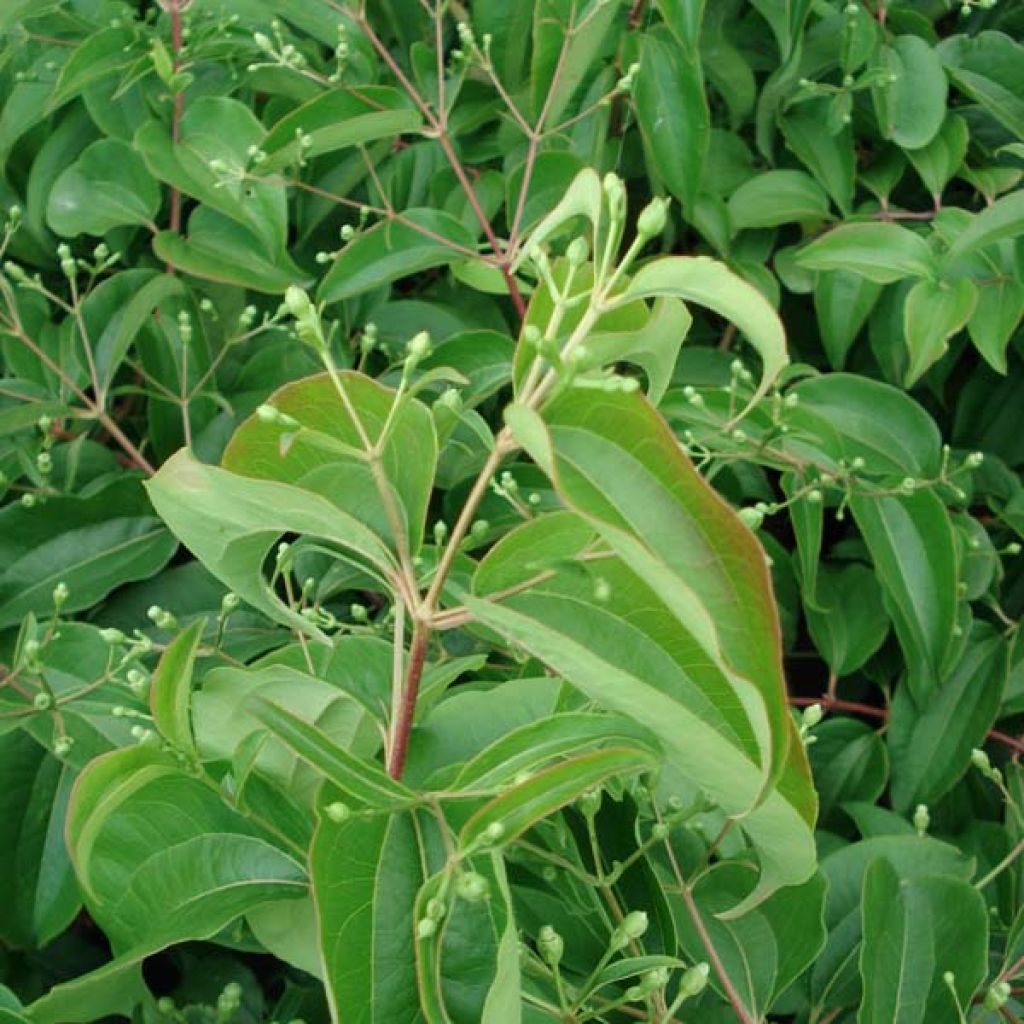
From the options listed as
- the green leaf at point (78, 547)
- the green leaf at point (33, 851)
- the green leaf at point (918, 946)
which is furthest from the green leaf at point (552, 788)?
the green leaf at point (78, 547)

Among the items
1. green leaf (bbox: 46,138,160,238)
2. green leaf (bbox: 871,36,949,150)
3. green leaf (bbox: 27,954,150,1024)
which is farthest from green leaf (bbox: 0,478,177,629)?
green leaf (bbox: 871,36,949,150)

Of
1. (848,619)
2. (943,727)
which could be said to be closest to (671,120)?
(848,619)

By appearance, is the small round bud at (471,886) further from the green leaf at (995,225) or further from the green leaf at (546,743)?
the green leaf at (995,225)

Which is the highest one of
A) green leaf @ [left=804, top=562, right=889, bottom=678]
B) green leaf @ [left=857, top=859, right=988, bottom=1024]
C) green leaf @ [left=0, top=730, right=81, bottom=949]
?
green leaf @ [left=857, top=859, right=988, bottom=1024]

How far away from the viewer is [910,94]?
4.39ft

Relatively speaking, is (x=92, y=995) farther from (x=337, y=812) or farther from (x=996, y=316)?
(x=996, y=316)

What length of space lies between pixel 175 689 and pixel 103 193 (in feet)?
2.67

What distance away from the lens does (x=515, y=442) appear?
0.55 m

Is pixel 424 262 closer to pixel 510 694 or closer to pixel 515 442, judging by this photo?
pixel 510 694

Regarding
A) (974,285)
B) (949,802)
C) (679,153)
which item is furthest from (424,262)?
(949,802)

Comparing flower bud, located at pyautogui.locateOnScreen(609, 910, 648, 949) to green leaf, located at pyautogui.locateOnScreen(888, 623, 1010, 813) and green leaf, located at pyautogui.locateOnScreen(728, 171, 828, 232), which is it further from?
green leaf, located at pyautogui.locateOnScreen(728, 171, 828, 232)

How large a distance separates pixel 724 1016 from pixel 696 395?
470 mm

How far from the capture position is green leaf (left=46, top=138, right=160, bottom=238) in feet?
4.25

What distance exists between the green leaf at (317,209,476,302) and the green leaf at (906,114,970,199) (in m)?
0.48
